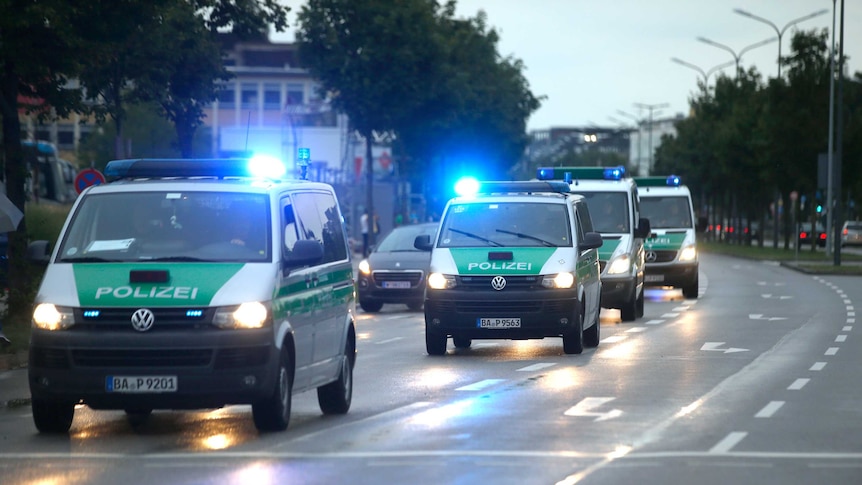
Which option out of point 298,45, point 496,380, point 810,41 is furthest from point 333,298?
point 810,41

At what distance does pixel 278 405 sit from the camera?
11594mm

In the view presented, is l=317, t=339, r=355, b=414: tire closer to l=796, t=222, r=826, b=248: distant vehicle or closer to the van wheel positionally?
the van wheel

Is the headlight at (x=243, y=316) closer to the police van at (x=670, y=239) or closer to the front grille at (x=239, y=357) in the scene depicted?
the front grille at (x=239, y=357)

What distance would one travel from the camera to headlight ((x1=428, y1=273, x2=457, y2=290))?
19469 mm

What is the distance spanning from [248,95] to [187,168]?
122395 millimetres

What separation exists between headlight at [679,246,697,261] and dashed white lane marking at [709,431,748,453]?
2265cm

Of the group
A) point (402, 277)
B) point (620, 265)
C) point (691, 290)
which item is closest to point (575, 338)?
point (620, 265)

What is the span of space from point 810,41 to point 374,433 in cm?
5825

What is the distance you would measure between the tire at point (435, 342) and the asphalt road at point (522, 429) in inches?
11.0

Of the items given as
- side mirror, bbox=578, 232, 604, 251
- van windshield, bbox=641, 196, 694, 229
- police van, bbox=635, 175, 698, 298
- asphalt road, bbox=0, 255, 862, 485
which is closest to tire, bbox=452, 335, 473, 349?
asphalt road, bbox=0, 255, 862, 485

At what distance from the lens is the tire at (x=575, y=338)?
63.1 feet

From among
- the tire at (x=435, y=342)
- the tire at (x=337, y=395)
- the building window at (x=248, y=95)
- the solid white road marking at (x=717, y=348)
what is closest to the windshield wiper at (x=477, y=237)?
the tire at (x=435, y=342)

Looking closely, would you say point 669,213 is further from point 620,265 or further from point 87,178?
point 87,178

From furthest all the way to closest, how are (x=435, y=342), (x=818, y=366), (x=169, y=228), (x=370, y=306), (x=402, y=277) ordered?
(x=370, y=306)
(x=402, y=277)
(x=435, y=342)
(x=818, y=366)
(x=169, y=228)
